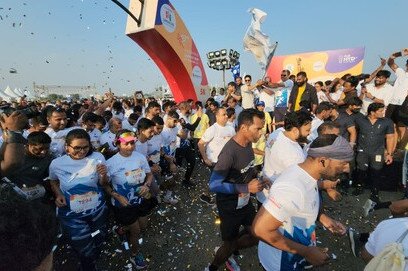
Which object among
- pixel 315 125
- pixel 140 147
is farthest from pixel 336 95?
pixel 140 147

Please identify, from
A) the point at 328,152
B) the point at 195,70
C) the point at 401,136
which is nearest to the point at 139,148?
the point at 328,152

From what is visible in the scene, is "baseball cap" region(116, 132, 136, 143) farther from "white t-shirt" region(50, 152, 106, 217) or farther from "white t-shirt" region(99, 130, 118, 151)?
"white t-shirt" region(99, 130, 118, 151)

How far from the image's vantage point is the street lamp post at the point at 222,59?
23.7 meters

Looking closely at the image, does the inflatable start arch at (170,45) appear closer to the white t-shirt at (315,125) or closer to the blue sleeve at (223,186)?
the white t-shirt at (315,125)

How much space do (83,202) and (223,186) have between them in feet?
5.68

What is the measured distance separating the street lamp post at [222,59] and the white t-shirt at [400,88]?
16.9 meters

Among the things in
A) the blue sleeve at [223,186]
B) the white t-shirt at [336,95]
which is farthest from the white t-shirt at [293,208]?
the white t-shirt at [336,95]

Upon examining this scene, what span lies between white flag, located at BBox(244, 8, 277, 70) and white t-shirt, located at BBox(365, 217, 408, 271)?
27.4 ft

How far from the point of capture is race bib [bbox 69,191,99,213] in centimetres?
325

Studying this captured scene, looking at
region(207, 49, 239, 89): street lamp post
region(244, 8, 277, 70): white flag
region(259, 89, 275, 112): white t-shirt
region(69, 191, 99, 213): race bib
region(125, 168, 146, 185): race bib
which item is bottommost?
region(69, 191, 99, 213): race bib

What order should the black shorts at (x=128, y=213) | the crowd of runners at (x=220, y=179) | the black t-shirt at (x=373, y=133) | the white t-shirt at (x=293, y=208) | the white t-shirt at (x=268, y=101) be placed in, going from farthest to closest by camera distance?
the white t-shirt at (x=268, y=101)
the black t-shirt at (x=373, y=133)
the black shorts at (x=128, y=213)
the white t-shirt at (x=293, y=208)
the crowd of runners at (x=220, y=179)

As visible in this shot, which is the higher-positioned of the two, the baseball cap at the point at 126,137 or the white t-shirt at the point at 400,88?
the white t-shirt at the point at 400,88

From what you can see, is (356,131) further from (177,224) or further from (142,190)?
(142,190)

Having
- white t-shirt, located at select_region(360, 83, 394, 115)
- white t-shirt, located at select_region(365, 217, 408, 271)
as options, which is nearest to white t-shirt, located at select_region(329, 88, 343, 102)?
white t-shirt, located at select_region(360, 83, 394, 115)
